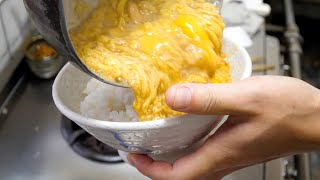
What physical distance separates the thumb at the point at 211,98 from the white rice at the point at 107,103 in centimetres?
17

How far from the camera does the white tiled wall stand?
38.0 inches

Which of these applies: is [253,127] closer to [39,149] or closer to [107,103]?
[107,103]

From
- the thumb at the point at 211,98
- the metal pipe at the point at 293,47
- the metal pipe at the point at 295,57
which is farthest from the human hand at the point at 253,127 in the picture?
the metal pipe at the point at 293,47

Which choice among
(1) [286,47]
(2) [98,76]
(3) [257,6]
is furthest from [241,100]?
(1) [286,47]

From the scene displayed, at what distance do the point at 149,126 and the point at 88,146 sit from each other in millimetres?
371

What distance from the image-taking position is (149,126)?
21.0 inches

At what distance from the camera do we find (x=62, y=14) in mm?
474

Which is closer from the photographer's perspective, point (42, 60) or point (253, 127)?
point (253, 127)

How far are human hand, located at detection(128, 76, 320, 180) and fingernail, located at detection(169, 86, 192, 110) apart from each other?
2 centimetres

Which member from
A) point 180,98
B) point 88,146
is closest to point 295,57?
point 88,146

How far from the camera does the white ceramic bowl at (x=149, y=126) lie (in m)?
0.55

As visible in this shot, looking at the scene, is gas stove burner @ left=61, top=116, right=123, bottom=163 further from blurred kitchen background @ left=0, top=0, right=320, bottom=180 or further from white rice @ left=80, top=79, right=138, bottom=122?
white rice @ left=80, top=79, right=138, bottom=122

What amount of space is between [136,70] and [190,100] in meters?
0.11

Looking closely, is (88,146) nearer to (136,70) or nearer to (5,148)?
(5,148)
